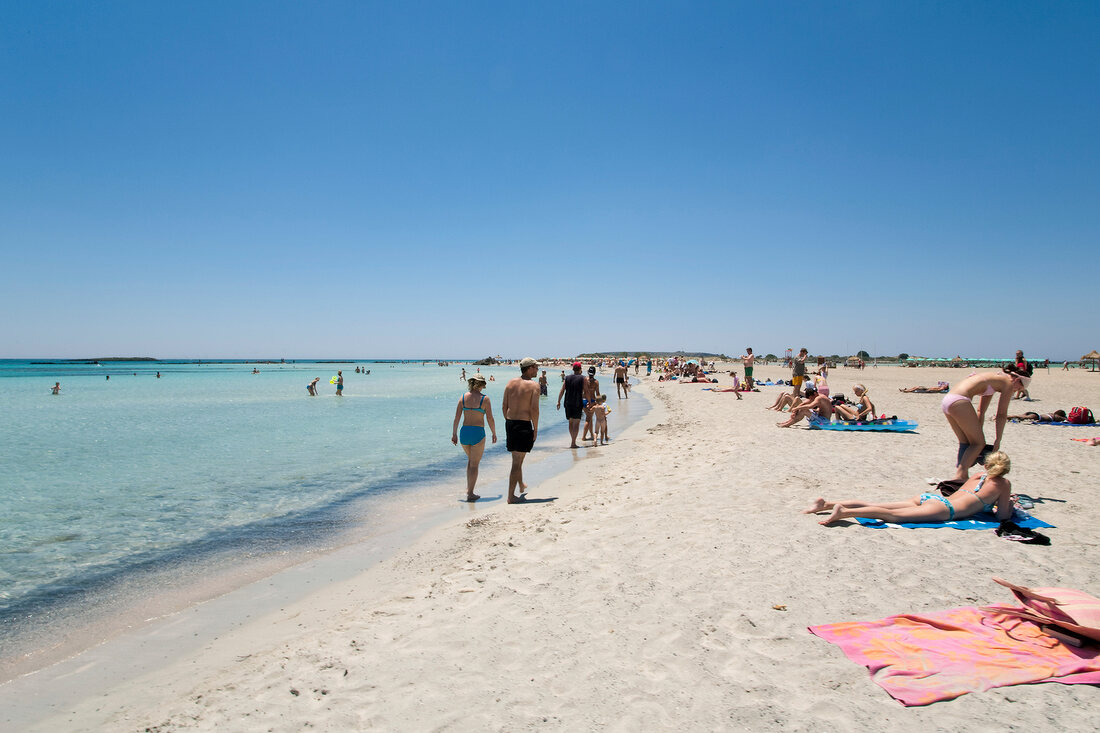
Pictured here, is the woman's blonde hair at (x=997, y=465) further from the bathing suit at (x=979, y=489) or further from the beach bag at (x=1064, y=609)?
the beach bag at (x=1064, y=609)

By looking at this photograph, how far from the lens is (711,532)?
5.18 m

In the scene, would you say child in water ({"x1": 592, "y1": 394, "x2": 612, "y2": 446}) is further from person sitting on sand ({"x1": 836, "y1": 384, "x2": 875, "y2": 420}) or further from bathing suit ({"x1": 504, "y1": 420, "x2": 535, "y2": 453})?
bathing suit ({"x1": 504, "y1": 420, "x2": 535, "y2": 453})

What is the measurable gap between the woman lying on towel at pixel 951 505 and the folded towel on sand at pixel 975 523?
1.8 inches

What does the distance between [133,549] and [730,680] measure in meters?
6.43

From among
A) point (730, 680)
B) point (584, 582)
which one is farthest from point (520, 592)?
point (730, 680)

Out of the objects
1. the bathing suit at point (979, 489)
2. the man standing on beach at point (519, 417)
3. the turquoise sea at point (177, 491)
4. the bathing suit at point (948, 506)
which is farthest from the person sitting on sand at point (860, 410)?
the man standing on beach at point (519, 417)

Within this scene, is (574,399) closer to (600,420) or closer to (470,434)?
(600,420)

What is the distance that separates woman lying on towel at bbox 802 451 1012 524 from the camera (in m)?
5.15

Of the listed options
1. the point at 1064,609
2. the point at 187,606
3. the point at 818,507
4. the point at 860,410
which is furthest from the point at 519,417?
the point at 860,410

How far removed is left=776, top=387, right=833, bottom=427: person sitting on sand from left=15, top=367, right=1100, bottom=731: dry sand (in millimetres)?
5664

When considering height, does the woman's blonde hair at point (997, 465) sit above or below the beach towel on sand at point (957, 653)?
above

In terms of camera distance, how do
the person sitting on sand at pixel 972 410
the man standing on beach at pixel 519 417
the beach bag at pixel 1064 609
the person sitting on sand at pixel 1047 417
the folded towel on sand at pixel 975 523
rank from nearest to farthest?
the beach bag at pixel 1064 609 → the folded towel on sand at pixel 975 523 → the person sitting on sand at pixel 972 410 → the man standing on beach at pixel 519 417 → the person sitting on sand at pixel 1047 417

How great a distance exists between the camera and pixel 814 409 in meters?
12.6

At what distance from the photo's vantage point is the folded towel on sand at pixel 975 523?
201 inches
